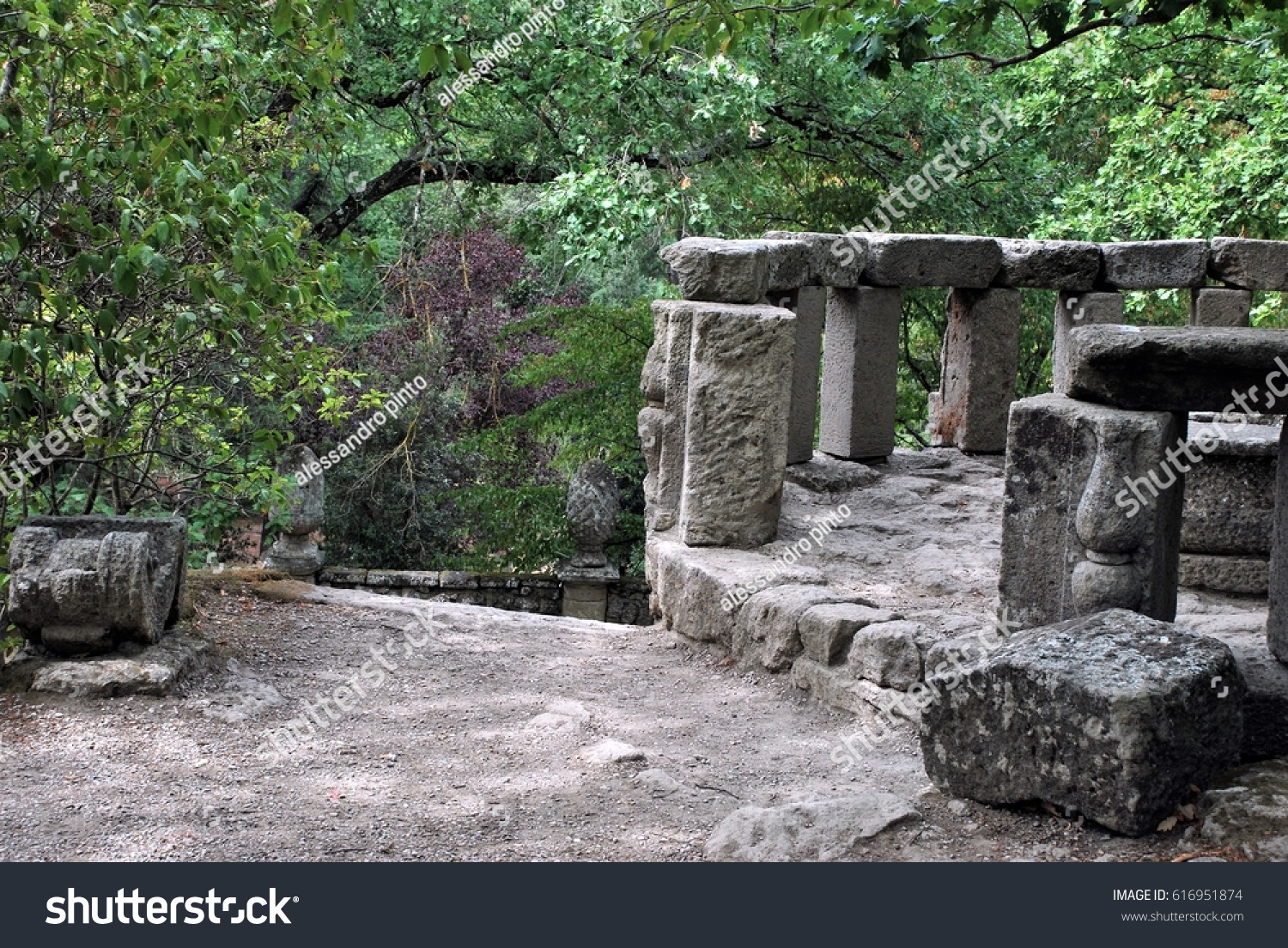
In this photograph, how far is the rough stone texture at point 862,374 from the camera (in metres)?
9.27

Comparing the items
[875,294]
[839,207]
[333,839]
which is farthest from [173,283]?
[839,207]

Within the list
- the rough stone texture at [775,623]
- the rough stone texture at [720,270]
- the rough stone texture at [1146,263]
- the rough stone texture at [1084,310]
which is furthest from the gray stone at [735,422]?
the rough stone texture at [1146,263]

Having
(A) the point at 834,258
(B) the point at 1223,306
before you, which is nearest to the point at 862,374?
(A) the point at 834,258

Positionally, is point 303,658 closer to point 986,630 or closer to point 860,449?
point 986,630

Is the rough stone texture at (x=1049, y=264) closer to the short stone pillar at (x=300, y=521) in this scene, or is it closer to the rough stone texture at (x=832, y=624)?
the rough stone texture at (x=832, y=624)

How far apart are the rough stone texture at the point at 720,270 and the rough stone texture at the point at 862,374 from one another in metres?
2.05

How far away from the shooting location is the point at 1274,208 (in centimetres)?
1042

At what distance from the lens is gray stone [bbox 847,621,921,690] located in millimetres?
5312

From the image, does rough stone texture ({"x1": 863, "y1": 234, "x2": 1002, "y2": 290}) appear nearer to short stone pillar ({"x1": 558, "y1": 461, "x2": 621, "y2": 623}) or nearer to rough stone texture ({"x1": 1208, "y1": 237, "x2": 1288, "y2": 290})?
rough stone texture ({"x1": 1208, "y1": 237, "x2": 1288, "y2": 290})

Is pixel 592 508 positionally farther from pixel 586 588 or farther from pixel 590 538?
pixel 586 588

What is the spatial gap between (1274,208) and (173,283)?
8.23 meters

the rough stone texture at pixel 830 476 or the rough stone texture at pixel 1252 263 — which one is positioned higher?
the rough stone texture at pixel 1252 263

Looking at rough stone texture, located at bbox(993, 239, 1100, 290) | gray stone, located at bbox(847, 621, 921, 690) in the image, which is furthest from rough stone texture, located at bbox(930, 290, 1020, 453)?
gray stone, located at bbox(847, 621, 921, 690)

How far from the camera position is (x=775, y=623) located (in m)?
6.10
